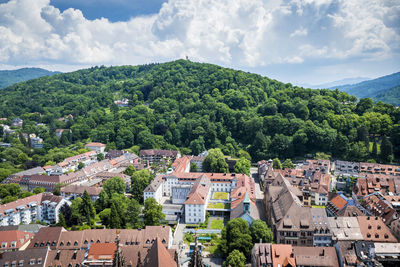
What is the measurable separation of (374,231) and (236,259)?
23141 millimetres

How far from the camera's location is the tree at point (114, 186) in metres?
66.7

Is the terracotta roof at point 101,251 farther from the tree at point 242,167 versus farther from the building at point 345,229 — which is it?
the tree at point 242,167

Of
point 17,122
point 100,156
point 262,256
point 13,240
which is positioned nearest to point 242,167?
point 262,256

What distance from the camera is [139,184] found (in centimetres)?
6956

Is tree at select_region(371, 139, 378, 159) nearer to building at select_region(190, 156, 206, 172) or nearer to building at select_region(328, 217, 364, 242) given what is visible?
building at select_region(328, 217, 364, 242)

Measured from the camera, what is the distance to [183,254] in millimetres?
47281

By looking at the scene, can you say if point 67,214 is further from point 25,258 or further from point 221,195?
point 221,195

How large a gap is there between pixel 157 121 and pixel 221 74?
50828 millimetres

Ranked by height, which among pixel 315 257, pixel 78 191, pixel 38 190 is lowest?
pixel 315 257

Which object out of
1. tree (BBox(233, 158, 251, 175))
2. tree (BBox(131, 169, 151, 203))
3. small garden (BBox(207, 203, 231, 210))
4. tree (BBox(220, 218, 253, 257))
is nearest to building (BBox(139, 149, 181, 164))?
tree (BBox(233, 158, 251, 175))

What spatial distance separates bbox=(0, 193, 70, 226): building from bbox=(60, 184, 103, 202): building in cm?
526

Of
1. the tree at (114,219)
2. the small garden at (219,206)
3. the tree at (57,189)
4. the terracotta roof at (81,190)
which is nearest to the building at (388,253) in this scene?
the small garden at (219,206)

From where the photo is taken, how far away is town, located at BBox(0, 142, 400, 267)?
39625 mm

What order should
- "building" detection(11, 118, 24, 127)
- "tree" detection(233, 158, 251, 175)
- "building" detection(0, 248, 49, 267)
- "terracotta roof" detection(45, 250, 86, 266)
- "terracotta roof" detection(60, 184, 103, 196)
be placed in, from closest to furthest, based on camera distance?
"building" detection(0, 248, 49, 267), "terracotta roof" detection(45, 250, 86, 266), "terracotta roof" detection(60, 184, 103, 196), "tree" detection(233, 158, 251, 175), "building" detection(11, 118, 24, 127)
